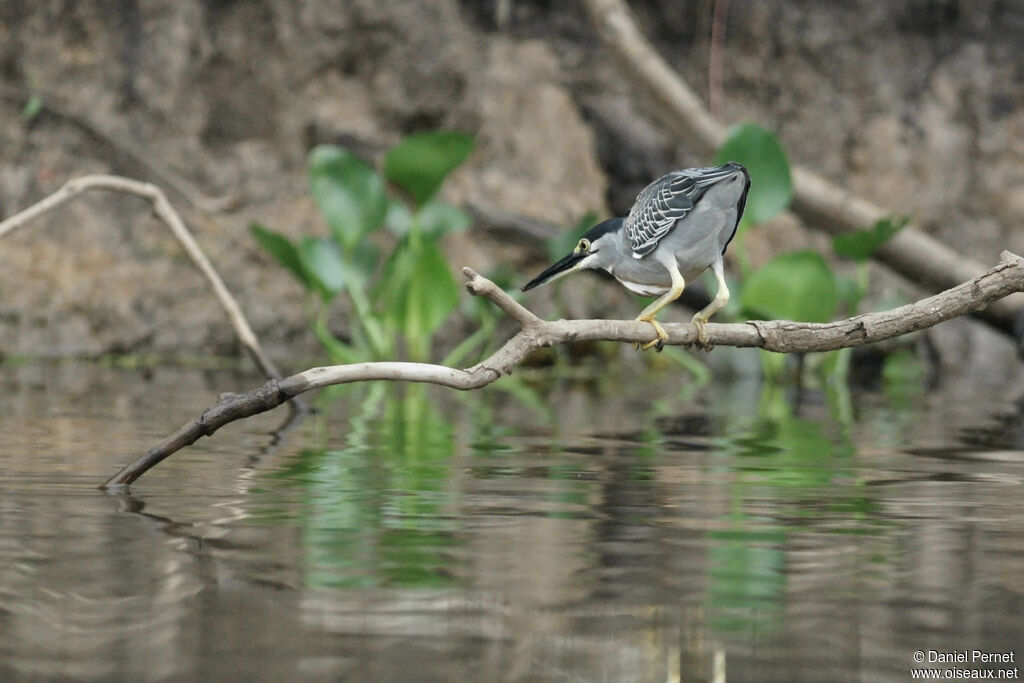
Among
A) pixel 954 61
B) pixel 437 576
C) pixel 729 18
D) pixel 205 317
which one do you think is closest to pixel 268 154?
pixel 205 317

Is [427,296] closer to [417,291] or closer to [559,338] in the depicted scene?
[417,291]

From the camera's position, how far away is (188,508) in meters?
2.46

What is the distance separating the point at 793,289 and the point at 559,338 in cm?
433

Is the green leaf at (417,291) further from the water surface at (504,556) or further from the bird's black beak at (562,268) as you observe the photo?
the bird's black beak at (562,268)

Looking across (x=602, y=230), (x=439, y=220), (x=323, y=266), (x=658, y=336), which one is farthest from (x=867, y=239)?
(x=658, y=336)

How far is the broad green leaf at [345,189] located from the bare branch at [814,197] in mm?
1770

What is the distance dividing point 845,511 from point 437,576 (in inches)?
38.8

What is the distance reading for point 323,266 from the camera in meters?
6.75

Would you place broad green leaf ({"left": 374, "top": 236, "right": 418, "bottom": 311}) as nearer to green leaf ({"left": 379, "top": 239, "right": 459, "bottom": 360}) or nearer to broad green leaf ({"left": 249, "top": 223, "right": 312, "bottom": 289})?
green leaf ({"left": 379, "top": 239, "right": 459, "bottom": 360})

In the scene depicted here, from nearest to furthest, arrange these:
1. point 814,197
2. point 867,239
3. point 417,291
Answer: point 867,239, point 417,291, point 814,197

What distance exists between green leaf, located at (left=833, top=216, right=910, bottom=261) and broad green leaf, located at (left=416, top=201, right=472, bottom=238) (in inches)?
75.9

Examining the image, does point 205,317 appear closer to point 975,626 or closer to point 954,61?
point 954,61

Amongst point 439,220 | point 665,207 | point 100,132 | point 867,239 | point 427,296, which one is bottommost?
point 665,207

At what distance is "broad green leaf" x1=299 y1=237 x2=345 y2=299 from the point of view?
263 inches
